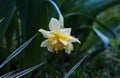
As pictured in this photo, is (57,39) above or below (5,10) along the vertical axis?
below


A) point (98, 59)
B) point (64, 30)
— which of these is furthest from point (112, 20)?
point (64, 30)

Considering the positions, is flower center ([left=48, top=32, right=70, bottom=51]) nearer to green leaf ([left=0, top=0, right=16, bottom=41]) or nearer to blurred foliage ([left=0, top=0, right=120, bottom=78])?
blurred foliage ([left=0, top=0, right=120, bottom=78])

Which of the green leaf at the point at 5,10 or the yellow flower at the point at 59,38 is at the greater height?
the green leaf at the point at 5,10

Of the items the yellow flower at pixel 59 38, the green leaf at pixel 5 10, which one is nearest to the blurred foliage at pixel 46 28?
the green leaf at pixel 5 10

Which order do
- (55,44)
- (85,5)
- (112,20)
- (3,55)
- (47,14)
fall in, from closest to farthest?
1. (55,44)
2. (47,14)
3. (3,55)
4. (85,5)
5. (112,20)

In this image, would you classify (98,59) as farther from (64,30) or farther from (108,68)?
(64,30)

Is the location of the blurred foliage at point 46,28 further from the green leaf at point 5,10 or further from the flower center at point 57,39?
the flower center at point 57,39

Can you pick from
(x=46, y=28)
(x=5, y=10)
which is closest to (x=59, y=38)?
(x=46, y=28)

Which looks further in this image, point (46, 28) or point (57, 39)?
point (46, 28)

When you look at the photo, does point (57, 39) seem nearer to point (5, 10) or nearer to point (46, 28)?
point (46, 28)
